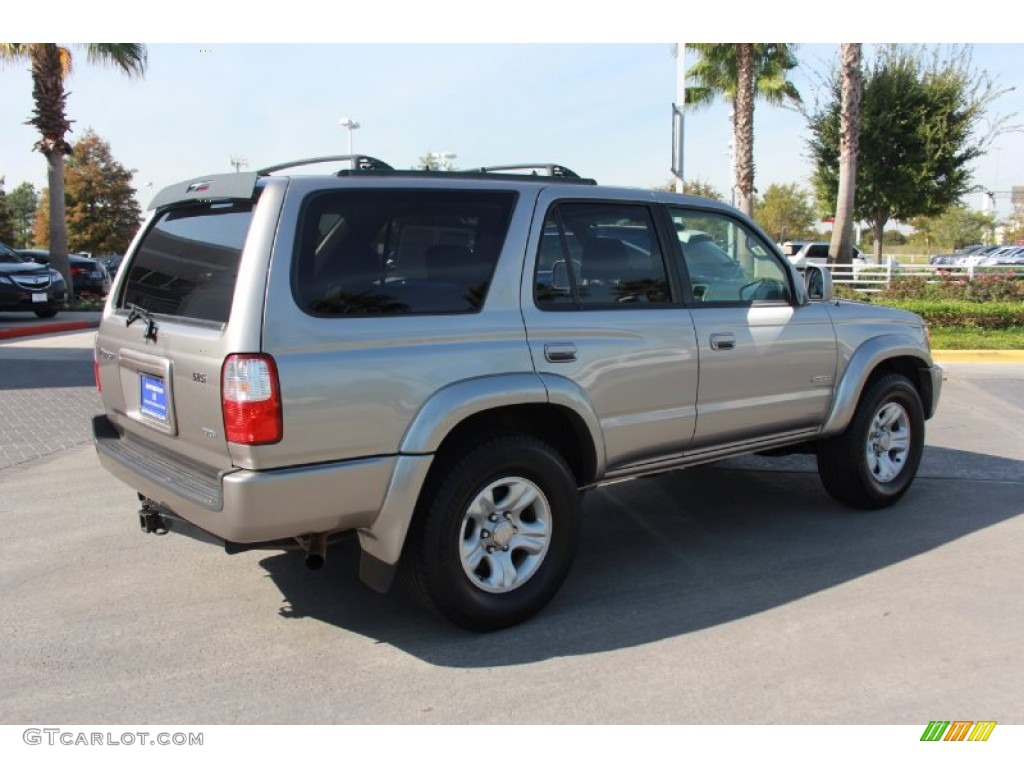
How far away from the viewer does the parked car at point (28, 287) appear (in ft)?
53.6

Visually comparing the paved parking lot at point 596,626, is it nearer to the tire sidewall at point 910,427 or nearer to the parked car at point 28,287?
the tire sidewall at point 910,427

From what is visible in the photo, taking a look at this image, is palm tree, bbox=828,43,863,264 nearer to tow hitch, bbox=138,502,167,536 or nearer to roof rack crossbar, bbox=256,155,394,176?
roof rack crossbar, bbox=256,155,394,176

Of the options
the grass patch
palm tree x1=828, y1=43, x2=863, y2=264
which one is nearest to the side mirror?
the grass patch

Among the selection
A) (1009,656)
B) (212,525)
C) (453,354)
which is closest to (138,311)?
(212,525)

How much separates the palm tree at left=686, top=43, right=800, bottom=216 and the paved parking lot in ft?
60.7

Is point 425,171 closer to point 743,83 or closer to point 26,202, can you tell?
point 743,83

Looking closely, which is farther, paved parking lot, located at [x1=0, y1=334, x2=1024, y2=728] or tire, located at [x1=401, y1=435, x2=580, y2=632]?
tire, located at [x1=401, y1=435, x2=580, y2=632]

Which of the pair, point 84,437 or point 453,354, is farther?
point 84,437

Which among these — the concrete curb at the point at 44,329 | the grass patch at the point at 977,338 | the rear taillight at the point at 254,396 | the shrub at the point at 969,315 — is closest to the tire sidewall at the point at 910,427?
the rear taillight at the point at 254,396

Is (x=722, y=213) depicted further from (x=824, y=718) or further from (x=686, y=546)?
(x=824, y=718)

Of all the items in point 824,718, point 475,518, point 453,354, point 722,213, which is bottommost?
point 824,718

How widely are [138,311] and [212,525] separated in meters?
1.15

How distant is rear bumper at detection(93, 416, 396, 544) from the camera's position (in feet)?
10.2

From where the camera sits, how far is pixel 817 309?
4914 mm
